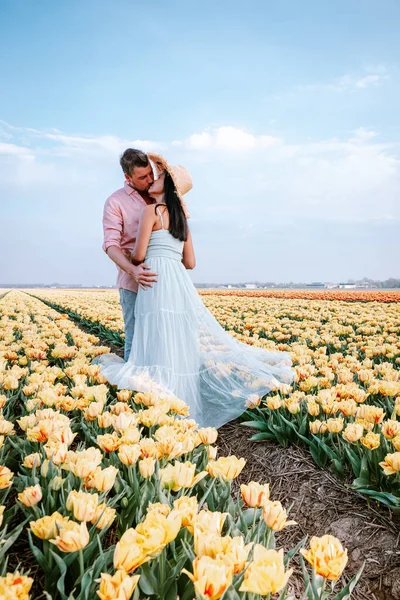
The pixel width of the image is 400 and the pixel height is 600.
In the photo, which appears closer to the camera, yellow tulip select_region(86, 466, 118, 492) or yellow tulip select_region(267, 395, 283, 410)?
yellow tulip select_region(86, 466, 118, 492)

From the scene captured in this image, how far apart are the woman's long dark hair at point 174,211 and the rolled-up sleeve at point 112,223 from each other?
62 cm

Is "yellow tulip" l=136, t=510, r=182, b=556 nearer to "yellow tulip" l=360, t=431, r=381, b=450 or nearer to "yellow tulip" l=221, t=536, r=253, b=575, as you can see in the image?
"yellow tulip" l=221, t=536, r=253, b=575

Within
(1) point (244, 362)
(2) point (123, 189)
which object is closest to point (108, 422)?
(1) point (244, 362)

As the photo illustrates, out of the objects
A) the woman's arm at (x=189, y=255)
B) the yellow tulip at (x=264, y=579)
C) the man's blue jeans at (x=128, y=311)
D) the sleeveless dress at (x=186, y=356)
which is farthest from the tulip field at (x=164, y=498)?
the woman's arm at (x=189, y=255)

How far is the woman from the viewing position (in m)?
3.17

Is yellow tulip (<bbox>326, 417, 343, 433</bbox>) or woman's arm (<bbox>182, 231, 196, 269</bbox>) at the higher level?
woman's arm (<bbox>182, 231, 196, 269</bbox>)

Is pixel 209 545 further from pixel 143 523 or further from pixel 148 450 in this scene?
pixel 148 450

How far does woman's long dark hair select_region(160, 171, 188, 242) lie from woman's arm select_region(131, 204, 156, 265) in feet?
0.49

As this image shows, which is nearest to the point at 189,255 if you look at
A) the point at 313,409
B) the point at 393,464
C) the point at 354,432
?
the point at 313,409

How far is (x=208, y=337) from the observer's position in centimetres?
374

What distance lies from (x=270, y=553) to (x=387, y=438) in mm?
1333

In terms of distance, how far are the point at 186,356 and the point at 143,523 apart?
2355 mm

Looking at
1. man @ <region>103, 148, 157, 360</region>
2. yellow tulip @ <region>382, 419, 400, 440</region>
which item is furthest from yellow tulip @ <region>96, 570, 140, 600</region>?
man @ <region>103, 148, 157, 360</region>

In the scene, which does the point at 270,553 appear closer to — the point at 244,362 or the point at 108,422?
the point at 108,422
